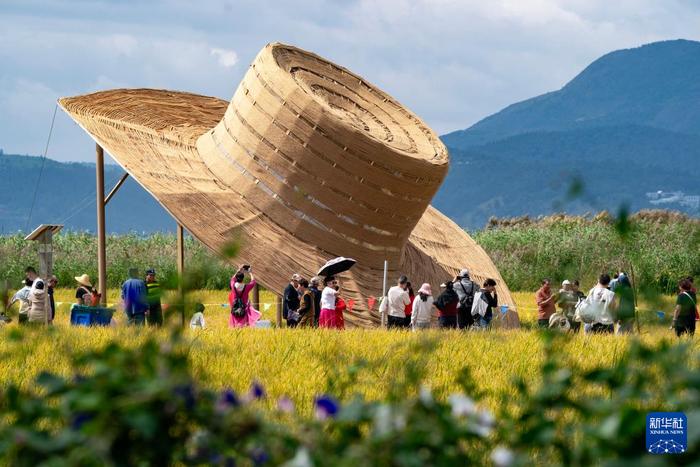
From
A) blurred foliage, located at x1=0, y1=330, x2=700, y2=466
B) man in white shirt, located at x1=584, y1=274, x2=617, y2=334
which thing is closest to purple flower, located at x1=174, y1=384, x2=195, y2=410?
blurred foliage, located at x1=0, y1=330, x2=700, y2=466

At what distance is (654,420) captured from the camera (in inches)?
183

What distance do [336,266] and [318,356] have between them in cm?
857

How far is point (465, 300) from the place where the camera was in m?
15.0

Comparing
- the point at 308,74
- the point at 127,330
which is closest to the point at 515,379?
the point at 127,330

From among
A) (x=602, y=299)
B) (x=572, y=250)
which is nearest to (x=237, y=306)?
(x=602, y=299)

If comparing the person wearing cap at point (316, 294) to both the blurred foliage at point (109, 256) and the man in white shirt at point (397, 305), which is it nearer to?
the man in white shirt at point (397, 305)

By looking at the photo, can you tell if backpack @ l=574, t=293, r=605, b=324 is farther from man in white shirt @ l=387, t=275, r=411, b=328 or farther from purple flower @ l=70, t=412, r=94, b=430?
purple flower @ l=70, t=412, r=94, b=430

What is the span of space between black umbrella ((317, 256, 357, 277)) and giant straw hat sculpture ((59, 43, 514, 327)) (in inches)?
13.9

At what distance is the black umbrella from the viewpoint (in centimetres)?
1524

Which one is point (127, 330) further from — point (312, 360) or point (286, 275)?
point (286, 275)

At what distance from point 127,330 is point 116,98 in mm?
9783

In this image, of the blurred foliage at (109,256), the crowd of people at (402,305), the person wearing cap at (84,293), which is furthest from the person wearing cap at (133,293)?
the blurred foliage at (109,256)

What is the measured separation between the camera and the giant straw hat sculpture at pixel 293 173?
50.9 ft

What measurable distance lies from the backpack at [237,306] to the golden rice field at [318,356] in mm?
3419
